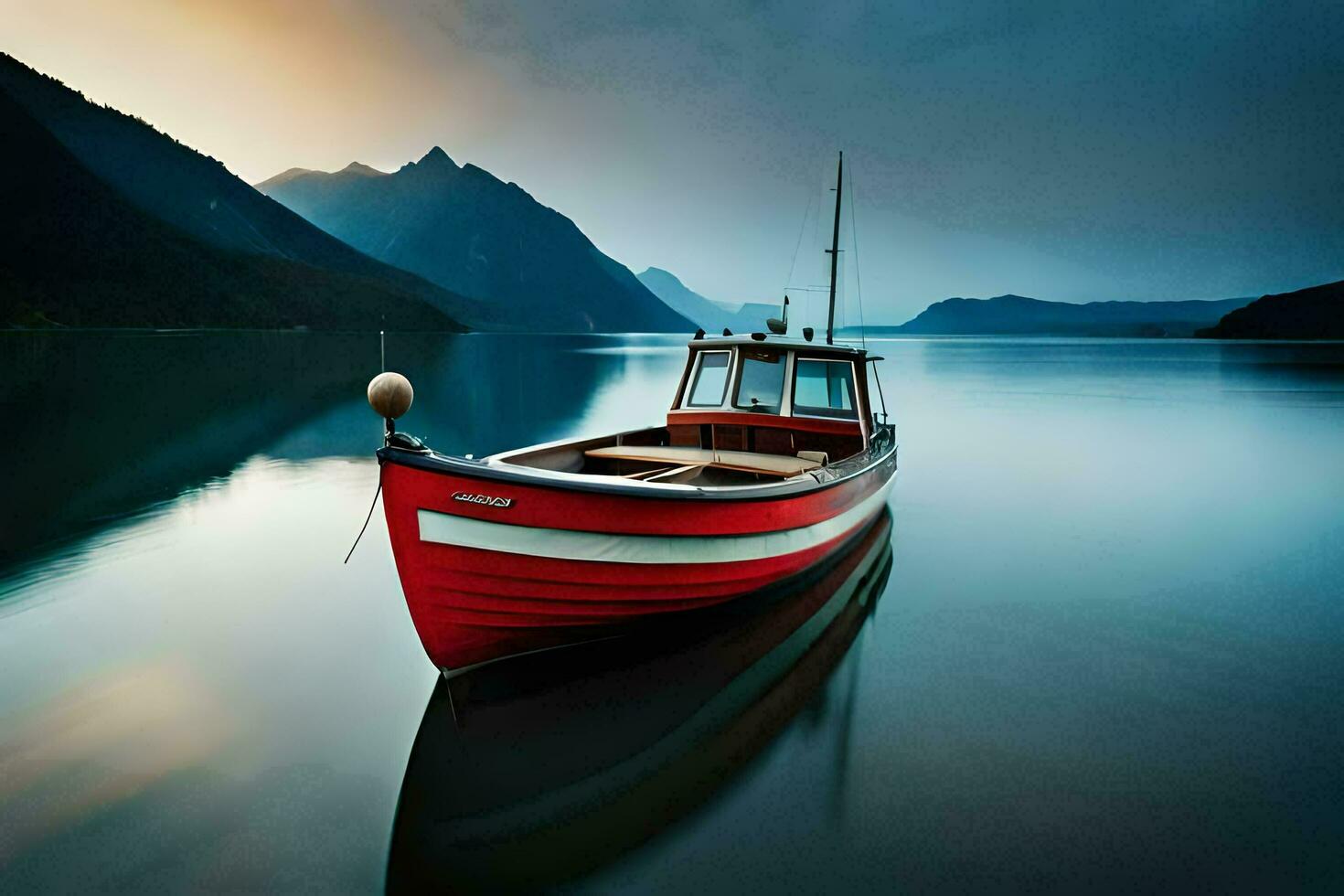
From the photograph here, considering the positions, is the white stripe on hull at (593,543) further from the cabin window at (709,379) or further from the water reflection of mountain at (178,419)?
the water reflection of mountain at (178,419)

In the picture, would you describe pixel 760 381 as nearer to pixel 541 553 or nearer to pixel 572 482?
pixel 572 482

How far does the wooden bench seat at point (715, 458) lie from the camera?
36.3 feet

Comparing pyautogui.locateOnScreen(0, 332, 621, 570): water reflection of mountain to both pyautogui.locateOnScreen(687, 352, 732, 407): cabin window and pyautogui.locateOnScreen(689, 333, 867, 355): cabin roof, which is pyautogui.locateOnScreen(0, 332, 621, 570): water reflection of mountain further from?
pyautogui.locateOnScreen(689, 333, 867, 355): cabin roof

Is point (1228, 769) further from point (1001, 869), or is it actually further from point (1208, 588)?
point (1208, 588)

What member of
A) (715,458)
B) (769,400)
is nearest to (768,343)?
(769,400)

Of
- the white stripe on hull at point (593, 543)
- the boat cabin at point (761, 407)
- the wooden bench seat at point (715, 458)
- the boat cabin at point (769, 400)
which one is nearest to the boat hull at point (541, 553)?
the white stripe on hull at point (593, 543)

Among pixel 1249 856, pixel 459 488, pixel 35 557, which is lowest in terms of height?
pixel 1249 856

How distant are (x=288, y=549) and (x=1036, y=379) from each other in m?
69.3

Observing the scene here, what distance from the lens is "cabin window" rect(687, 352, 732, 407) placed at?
1295 centimetres

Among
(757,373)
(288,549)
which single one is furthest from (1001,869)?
(288,549)

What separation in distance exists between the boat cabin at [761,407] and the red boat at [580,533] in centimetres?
82

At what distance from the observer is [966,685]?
27.2 feet

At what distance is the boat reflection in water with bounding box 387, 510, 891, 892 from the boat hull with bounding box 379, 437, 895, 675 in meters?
0.48

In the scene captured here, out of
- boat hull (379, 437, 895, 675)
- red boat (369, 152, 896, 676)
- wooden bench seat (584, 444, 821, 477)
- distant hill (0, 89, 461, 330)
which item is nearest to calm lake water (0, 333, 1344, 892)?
boat hull (379, 437, 895, 675)
